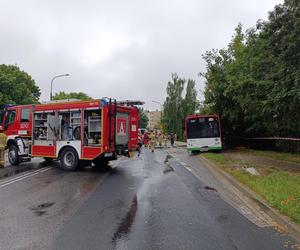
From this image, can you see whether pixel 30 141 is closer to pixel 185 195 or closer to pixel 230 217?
→ pixel 185 195

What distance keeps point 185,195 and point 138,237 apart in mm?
4007

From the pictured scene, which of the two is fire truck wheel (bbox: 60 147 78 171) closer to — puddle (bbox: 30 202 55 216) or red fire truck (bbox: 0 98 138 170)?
red fire truck (bbox: 0 98 138 170)

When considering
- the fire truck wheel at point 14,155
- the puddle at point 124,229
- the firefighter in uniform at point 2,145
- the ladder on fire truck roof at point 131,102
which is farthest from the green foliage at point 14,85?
the puddle at point 124,229

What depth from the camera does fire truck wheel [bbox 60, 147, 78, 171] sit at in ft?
51.3

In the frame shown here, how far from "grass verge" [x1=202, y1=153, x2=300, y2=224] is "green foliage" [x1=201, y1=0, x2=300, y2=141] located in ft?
11.5

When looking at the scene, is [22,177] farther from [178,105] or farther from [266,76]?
[178,105]

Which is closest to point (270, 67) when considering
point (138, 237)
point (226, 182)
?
point (226, 182)

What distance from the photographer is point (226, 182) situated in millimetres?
12500

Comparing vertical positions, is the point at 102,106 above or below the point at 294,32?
below

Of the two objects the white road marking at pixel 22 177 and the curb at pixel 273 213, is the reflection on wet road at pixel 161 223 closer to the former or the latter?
the curb at pixel 273 213

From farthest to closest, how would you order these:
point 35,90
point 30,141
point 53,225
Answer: point 35,90, point 30,141, point 53,225

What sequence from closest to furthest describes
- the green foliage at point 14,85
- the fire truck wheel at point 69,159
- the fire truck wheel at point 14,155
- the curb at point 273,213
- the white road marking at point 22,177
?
the curb at point 273,213, the white road marking at point 22,177, the fire truck wheel at point 69,159, the fire truck wheel at point 14,155, the green foliage at point 14,85

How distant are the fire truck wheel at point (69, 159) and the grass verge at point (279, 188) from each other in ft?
20.5

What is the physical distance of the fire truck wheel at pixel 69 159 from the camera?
15.6 metres
